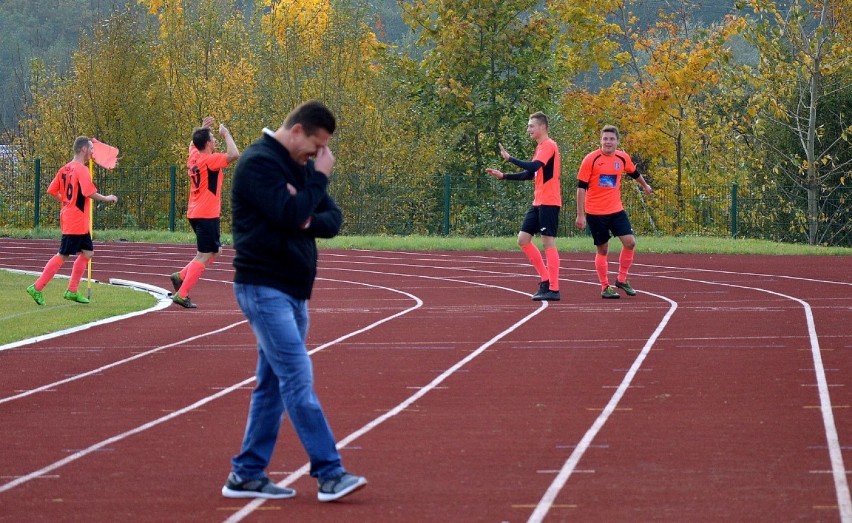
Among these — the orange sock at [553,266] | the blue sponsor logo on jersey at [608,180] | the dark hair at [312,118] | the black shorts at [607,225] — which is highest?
the dark hair at [312,118]

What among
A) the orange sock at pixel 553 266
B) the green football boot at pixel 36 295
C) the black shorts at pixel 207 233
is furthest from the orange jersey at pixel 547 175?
the green football boot at pixel 36 295

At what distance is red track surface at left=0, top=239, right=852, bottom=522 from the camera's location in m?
6.10

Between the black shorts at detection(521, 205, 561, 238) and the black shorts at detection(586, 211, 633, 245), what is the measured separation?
0.56m

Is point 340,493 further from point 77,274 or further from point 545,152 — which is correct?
point 77,274

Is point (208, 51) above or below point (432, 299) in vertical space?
above

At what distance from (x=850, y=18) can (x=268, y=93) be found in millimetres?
15443

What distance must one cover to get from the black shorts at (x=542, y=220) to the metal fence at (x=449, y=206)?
54.2 feet

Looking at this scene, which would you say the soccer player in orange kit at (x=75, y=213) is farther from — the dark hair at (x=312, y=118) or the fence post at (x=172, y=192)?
the fence post at (x=172, y=192)

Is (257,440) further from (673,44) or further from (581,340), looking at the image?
(673,44)

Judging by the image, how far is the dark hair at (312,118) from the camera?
19.8 feet

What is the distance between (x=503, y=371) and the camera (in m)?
→ 10.3

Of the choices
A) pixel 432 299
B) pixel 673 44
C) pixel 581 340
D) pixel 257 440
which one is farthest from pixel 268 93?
pixel 257 440

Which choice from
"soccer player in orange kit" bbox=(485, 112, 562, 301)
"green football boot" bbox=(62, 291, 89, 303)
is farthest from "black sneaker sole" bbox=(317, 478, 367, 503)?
"green football boot" bbox=(62, 291, 89, 303)

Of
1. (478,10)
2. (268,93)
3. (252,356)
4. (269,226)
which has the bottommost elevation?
(252,356)
